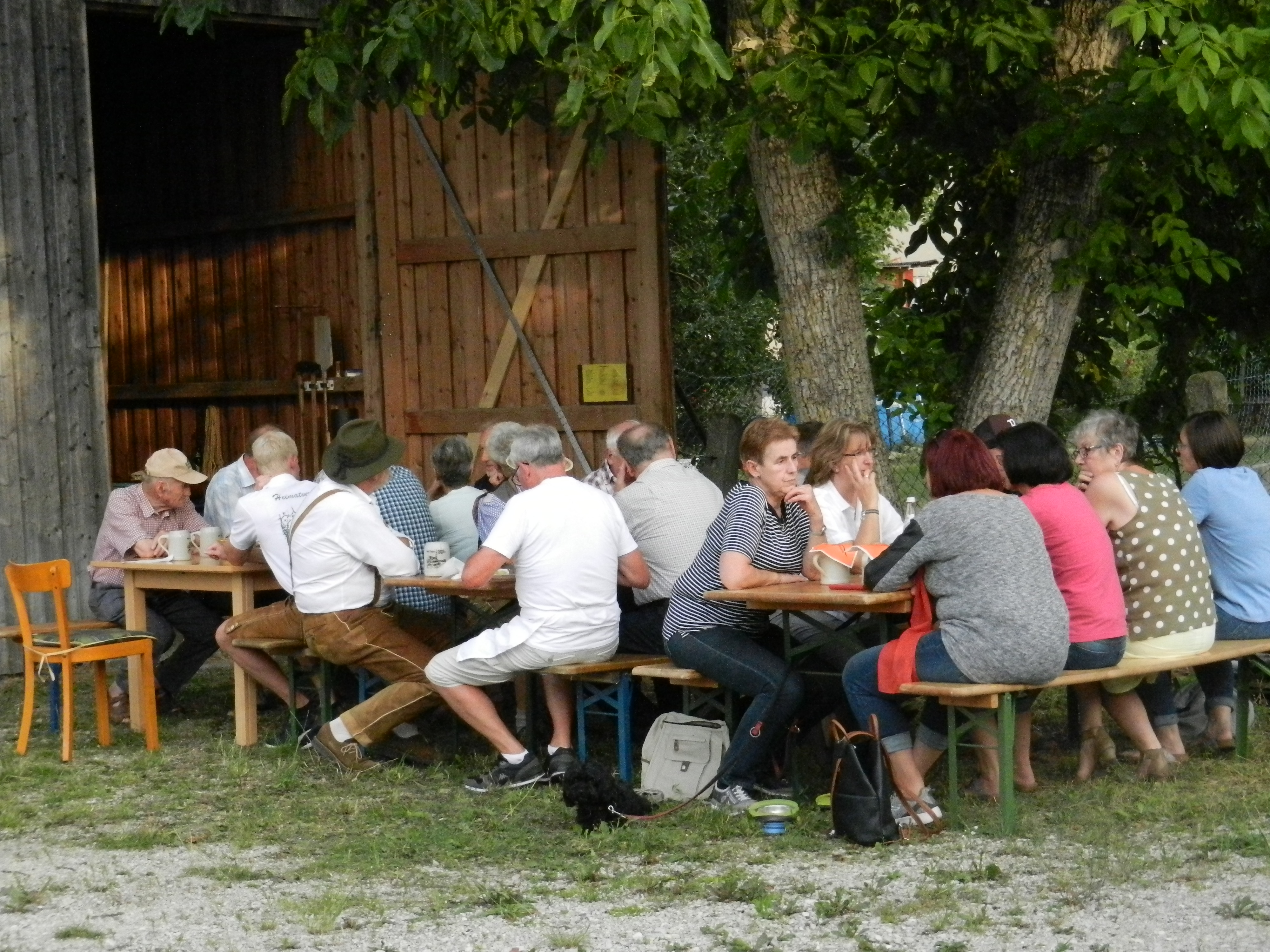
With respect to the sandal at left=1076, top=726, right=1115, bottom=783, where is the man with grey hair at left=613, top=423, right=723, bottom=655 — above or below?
above

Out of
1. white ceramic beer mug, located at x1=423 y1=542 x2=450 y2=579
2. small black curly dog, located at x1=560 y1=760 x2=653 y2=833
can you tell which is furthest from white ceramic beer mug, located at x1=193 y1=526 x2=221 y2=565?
small black curly dog, located at x1=560 y1=760 x2=653 y2=833

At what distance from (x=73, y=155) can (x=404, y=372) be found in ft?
7.41

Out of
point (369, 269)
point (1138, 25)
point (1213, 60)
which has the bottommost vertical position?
point (369, 269)

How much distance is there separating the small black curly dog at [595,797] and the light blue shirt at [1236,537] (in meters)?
2.62

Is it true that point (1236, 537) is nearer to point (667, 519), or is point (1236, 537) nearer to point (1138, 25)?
point (1138, 25)

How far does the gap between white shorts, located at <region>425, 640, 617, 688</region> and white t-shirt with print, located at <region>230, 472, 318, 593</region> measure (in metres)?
1.04

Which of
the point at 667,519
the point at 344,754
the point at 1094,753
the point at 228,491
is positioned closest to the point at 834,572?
the point at 667,519

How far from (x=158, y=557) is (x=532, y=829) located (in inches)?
133

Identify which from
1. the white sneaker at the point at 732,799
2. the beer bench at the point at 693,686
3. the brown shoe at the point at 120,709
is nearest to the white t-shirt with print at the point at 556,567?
the beer bench at the point at 693,686

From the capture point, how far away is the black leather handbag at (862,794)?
5.69 m

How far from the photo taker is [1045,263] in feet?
28.2

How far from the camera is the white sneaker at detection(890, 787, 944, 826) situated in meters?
5.91

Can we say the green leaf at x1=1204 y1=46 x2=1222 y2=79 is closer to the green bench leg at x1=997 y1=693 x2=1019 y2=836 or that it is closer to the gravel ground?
the green bench leg at x1=997 y1=693 x2=1019 y2=836

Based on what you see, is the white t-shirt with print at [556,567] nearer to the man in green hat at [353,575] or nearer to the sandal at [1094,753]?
the man in green hat at [353,575]
